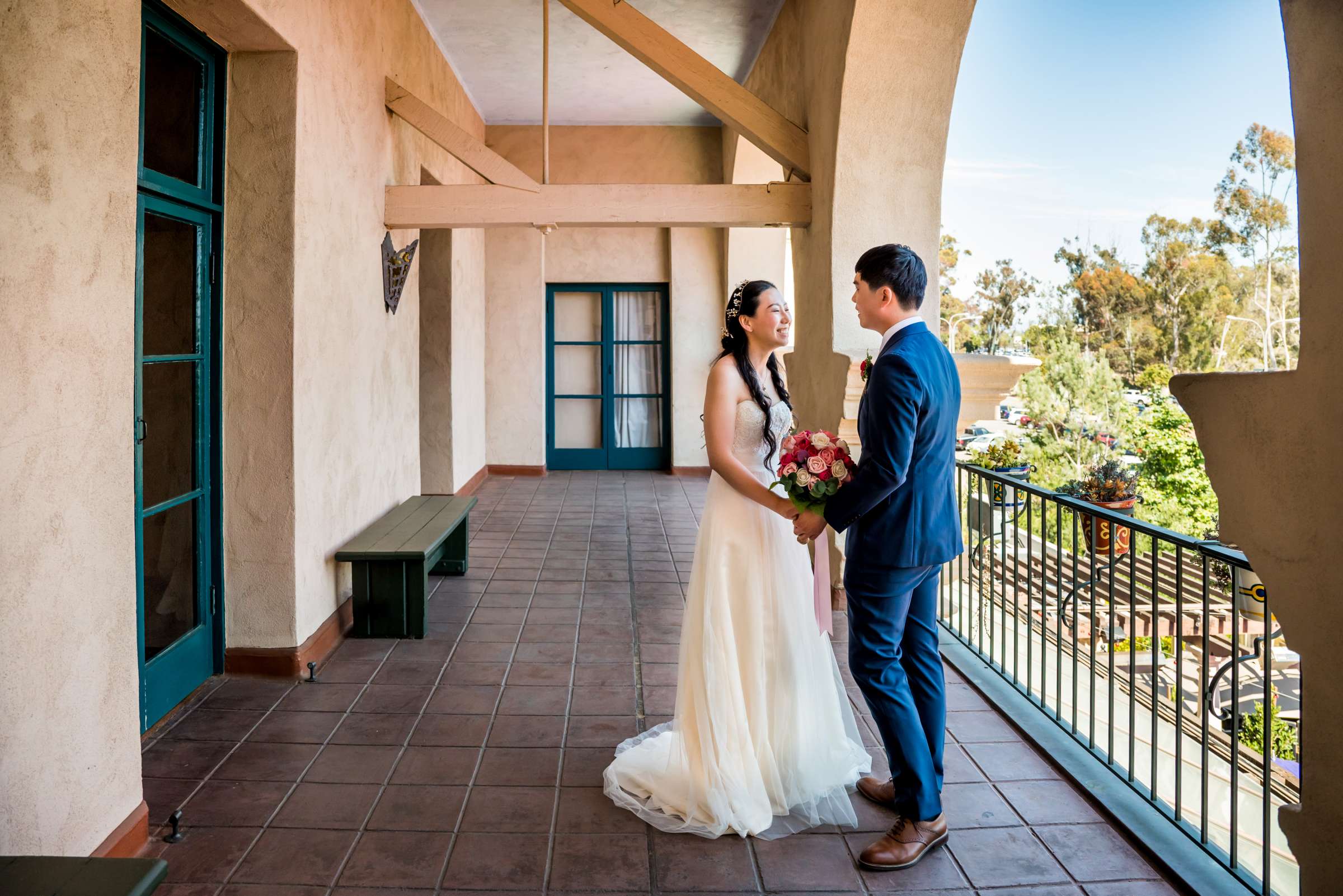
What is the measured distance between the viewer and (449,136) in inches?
222

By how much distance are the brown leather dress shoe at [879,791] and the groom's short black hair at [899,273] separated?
148 cm

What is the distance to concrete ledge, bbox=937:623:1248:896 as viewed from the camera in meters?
2.44

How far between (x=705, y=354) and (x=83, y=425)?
9.00m

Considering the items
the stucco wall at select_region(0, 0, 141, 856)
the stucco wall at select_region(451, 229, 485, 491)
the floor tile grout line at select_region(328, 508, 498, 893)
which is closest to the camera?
the stucco wall at select_region(0, 0, 141, 856)

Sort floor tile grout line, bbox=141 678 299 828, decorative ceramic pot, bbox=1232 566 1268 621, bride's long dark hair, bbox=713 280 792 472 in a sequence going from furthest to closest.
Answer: bride's long dark hair, bbox=713 280 792 472, floor tile grout line, bbox=141 678 299 828, decorative ceramic pot, bbox=1232 566 1268 621

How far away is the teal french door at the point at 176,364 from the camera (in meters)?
3.33

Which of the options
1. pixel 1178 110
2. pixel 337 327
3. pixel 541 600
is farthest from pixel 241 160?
pixel 1178 110

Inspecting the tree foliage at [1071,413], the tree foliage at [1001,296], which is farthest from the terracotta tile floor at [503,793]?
the tree foliage at [1001,296]

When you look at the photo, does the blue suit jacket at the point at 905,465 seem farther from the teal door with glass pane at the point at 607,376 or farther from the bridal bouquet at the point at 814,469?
the teal door with glass pane at the point at 607,376

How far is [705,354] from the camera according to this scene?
1107 centimetres

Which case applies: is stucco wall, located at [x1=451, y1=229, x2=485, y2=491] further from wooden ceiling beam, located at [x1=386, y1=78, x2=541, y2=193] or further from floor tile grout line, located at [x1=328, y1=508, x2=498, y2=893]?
floor tile grout line, located at [x1=328, y1=508, x2=498, y2=893]

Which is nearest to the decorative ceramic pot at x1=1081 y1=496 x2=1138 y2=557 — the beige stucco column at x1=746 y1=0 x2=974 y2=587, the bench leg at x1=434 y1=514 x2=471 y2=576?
the beige stucco column at x1=746 y1=0 x2=974 y2=587

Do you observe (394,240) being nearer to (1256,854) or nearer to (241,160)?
(241,160)

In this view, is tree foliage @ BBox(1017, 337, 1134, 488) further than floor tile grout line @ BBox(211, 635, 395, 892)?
Yes
